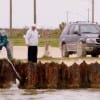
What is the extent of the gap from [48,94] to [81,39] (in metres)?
13.6

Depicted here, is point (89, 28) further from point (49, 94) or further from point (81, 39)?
point (49, 94)

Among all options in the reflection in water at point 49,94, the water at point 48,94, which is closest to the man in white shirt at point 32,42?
the water at point 48,94

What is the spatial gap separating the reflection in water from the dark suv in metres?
11.9

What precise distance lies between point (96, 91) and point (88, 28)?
1360cm

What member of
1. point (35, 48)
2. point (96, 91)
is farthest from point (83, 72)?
point (35, 48)

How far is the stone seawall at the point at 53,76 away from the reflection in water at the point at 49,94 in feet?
2.44

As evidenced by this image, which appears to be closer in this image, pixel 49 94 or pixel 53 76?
pixel 49 94

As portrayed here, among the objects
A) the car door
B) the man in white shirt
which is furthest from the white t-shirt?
the car door

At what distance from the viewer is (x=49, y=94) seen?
1686cm

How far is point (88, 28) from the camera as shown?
31156 mm

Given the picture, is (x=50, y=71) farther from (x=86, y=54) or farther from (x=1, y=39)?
(x=86, y=54)

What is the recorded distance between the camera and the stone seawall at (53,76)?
1898 cm

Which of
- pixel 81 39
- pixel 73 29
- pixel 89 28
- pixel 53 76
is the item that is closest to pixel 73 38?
pixel 73 29

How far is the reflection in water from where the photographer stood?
51.7ft
